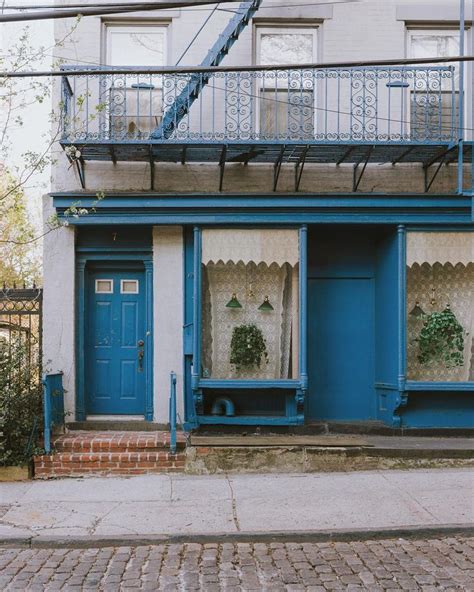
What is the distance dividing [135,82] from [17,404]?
4.94m

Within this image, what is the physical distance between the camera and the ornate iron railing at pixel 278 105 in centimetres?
1012

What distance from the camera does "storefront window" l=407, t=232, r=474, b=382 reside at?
A: 10188mm

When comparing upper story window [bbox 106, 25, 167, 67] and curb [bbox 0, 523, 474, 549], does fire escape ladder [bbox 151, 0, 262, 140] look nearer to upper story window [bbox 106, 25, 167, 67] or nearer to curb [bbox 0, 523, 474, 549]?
upper story window [bbox 106, 25, 167, 67]

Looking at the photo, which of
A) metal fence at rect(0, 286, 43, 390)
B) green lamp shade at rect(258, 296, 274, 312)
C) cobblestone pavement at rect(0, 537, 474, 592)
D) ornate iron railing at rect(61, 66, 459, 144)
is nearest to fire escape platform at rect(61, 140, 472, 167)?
ornate iron railing at rect(61, 66, 459, 144)

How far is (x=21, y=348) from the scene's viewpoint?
952 cm

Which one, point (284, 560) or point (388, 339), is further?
point (388, 339)

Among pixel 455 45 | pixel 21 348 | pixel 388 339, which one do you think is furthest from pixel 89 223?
pixel 455 45

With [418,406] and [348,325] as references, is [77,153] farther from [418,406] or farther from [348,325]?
[418,406]

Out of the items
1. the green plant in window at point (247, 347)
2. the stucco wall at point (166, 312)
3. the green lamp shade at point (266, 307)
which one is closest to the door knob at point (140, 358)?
the stucco wall at point (166, 312)

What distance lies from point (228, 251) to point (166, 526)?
4330 millimetres

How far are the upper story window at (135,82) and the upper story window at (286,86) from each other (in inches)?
59.8

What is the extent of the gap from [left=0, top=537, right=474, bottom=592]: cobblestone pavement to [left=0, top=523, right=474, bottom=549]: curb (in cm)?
7

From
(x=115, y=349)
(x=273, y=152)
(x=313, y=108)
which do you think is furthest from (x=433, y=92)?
(x=115, y=349)

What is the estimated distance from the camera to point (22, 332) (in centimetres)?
1018
